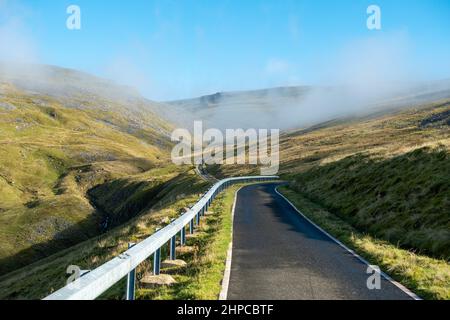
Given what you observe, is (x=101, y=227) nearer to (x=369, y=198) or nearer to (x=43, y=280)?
(x=43, y=280)

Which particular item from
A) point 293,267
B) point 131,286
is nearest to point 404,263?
point 293,267

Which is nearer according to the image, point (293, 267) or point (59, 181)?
point (293, 267)

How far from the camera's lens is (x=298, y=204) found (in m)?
29.5

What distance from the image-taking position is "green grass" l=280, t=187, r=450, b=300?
960cm

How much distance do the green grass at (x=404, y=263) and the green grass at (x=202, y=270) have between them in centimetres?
470

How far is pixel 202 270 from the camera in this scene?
432 inches

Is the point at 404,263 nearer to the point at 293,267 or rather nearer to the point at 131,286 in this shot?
the point at 293,267

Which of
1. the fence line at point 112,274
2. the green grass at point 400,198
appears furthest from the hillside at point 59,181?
the fence line at point 112,274

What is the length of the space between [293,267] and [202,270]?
2664 millimetres

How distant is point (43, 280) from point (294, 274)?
59.5 feet

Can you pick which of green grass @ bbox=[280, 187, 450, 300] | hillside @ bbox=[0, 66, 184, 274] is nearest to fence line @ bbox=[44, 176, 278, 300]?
green grass @ bbox=[280, 187, 450, 300]

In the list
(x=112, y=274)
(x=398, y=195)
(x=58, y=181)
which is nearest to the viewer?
(x=112, y=274)

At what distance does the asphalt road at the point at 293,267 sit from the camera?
9.02 meters
